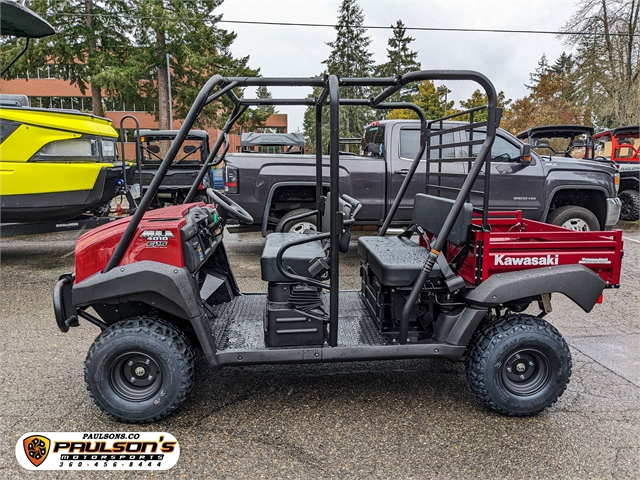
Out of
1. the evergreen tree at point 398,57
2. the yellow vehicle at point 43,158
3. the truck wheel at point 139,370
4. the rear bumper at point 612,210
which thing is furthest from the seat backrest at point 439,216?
the evergreen tree at point 398,57

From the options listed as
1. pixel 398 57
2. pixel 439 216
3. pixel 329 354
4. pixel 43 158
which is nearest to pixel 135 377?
pixel 329 354

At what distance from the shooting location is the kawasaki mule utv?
8.76 ft

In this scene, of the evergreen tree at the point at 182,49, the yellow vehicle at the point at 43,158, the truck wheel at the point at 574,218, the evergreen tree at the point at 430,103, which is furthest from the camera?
the evergreen tree at the point at 430,103

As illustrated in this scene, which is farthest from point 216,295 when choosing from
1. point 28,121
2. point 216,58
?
point 216,58

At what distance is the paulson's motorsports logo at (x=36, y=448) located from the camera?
2447 mm

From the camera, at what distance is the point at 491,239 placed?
286 centimetres

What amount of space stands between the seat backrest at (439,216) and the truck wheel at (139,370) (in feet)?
5.62

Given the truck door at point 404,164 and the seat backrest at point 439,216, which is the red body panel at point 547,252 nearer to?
the seat backrest at point 439,216

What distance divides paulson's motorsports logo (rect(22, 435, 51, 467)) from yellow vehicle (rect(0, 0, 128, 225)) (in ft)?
14.0

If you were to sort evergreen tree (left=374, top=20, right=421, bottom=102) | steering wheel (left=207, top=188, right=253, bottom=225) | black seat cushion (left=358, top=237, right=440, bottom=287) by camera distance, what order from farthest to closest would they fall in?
evergreen tree (left=374, top=20, right=421, bottom=102), steering wheel (left=207, top=188, right=253, bottom=225), black seat cushion (left=358, top=237, right=440, bottom=287)

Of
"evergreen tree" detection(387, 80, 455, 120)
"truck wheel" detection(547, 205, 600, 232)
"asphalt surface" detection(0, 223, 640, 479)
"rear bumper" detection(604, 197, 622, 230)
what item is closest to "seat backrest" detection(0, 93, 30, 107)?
"asphalt surface" detection(0, 223, 640, 479)

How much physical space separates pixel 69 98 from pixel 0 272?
118 feet

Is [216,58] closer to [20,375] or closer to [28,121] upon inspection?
[28,121]

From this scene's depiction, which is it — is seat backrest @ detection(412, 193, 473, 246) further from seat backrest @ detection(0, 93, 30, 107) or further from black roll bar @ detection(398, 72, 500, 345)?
seat backrest @ detection(0, 93, 30, 107)
